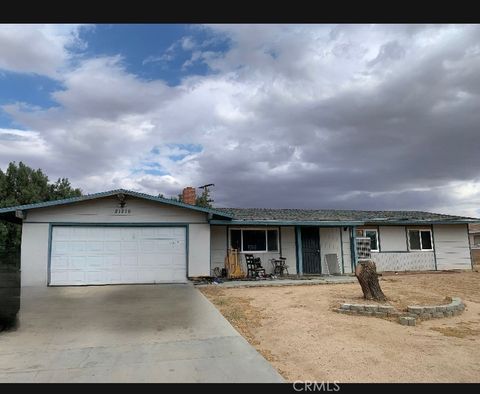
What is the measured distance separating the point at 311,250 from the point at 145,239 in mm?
7512

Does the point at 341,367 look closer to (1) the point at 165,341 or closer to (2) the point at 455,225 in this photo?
(1) the point at 165,341

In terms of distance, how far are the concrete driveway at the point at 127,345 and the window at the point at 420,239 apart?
13432 mm

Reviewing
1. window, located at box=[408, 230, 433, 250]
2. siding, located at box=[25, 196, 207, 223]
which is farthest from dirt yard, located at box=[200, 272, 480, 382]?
window, located at box=[408, 230, 433, 250]

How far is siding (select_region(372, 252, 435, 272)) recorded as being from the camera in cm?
1783

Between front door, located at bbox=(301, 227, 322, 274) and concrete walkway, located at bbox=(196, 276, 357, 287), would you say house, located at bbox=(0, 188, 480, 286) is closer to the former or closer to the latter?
front door, located at bbox=(301, 227, 322, 274)

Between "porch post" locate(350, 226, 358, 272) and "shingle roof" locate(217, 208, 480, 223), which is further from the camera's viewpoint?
"porch post" locate(350, 226, 358, 272)

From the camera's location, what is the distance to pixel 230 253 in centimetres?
1491

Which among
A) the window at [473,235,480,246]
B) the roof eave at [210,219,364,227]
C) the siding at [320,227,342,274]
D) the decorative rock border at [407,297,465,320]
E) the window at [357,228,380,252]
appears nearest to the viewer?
the decorative rock border at [407,297,465,320]

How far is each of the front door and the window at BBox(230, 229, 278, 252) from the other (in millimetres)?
1418

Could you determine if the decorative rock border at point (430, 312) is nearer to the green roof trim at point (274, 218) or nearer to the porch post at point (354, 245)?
the green roof trim at point (274, 218)

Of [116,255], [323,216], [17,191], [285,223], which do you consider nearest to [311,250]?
[323,216]

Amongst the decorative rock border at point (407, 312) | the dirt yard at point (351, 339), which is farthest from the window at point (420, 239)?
the decorative rock border at point (407, 312)

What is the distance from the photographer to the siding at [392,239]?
1808 centimetres
